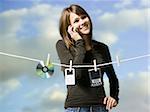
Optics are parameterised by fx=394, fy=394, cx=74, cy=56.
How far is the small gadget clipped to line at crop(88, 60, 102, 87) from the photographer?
1435 millimetres

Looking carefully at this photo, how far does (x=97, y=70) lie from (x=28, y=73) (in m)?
0.26

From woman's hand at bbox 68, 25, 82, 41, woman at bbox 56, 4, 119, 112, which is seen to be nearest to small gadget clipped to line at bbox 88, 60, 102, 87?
woman at bbox 56, 4, 119, 112

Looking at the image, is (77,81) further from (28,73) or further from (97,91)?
(28,73)

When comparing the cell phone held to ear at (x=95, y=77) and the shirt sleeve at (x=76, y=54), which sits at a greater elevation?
the shirt sleeve at (x=76, y=54)

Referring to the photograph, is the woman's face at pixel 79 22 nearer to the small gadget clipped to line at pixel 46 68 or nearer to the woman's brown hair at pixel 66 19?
the woman's brown hair at pixel 66 19

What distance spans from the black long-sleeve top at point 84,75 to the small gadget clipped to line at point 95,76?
0.04 feet

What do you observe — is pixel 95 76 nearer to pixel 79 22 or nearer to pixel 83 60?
pixel 83 60

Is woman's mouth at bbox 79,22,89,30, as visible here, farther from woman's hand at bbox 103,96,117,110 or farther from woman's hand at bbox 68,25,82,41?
woman's hand at bbox 103,96,117,110

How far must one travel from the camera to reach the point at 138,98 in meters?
1.49

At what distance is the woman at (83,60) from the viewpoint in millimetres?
1421

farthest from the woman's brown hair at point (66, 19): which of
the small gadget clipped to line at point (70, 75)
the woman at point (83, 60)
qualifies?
the small gadget clipped to line at point (70, 75)

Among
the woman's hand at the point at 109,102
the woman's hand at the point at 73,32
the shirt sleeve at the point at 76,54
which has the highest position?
the woman's hand at the point at 73,32

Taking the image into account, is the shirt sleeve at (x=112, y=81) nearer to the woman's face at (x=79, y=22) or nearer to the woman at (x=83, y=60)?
the woman at (x=83, y=60)

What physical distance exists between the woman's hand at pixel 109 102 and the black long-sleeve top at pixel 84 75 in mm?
13
